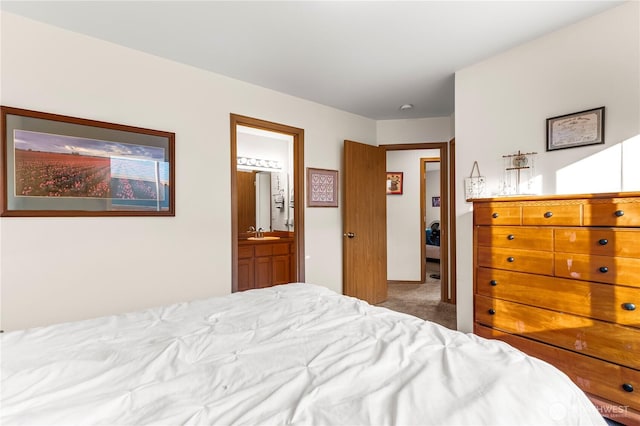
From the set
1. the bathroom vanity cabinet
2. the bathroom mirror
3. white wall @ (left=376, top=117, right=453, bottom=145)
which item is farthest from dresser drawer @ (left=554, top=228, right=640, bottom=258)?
the bathroom mirror

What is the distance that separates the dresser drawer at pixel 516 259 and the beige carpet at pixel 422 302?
129 cm

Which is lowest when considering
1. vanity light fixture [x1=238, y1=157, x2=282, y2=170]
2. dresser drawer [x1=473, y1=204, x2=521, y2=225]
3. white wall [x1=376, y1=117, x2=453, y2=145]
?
dresser drawer [x1=473, y1=204, x2=521, y2=225]

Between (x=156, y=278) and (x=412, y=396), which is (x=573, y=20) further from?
(x=156, y=278)

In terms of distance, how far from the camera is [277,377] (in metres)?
0.94

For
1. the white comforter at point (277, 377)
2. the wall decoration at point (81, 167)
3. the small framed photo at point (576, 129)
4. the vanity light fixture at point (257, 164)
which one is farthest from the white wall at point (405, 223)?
the white comforter at point (277, 377)

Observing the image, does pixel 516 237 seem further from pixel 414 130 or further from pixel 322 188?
pixel 414 130

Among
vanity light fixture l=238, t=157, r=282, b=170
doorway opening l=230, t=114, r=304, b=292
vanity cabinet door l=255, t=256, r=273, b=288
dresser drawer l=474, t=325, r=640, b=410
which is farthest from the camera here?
vanity light fixture l=238, t=157, r=282, b=170

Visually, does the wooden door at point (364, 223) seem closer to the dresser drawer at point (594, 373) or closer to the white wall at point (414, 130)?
the white wall at point (414, 130)

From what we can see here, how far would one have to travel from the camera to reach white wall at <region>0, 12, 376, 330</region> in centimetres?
211

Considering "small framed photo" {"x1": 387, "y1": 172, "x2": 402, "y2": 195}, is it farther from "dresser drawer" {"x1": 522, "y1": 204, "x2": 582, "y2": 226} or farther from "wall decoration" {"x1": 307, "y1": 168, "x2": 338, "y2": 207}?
"dresser drawer" {"x1": 522, "y1": 204, "x2": 582, "y2": 226}

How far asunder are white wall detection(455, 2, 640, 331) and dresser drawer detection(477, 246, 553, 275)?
55 cm

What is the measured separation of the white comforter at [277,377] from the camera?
77 centimetres

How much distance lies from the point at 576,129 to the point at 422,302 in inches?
109

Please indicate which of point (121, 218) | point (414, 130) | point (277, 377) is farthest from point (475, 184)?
point (121, 218)
